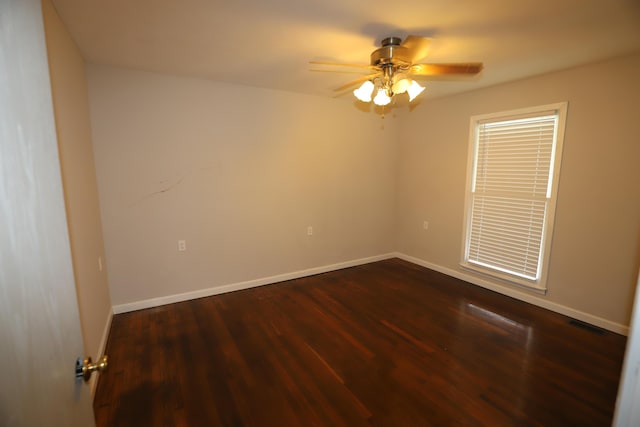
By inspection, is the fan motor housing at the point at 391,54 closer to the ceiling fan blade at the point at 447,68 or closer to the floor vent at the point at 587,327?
the ceiling fan blade at the point at 447,68

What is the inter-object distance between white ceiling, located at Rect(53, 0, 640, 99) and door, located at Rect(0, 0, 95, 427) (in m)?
1.42

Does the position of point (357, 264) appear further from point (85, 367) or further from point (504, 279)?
point (85, 367)

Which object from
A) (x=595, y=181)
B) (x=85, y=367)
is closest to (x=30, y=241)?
(x=85, y=367)

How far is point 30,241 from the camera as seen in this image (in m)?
0.56

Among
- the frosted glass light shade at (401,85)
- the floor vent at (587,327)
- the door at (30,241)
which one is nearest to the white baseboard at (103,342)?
the door at (30,241)

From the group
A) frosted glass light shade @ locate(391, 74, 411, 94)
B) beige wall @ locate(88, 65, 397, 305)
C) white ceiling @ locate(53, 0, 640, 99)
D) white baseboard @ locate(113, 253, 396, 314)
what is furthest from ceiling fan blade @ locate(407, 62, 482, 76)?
white baseboard @ locate(113, 253, 396, 314)

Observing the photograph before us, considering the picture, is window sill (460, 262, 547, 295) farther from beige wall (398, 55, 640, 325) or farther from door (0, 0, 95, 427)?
door (0, 0, 95, 427)

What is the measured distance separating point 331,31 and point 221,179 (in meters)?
1.96

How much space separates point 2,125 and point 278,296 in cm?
306

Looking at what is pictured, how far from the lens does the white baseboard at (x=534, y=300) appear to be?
2.62m

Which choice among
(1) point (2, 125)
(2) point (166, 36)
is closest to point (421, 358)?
(1) point (2, 125)

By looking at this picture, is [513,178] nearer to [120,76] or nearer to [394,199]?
[394,199]

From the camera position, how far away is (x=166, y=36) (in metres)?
2.07

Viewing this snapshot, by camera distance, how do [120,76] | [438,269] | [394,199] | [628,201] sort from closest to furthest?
[628,201]
[120,76]
[438,269]
[394,199]
